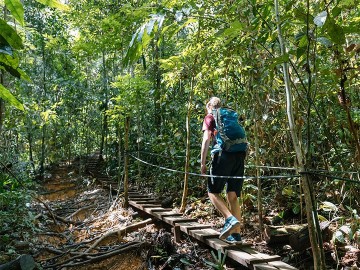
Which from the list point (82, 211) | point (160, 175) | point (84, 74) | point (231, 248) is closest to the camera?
point (231, 248)

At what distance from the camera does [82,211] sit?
8.05 m

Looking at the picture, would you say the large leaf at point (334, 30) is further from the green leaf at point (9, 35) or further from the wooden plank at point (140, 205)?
the wooden plank at point (140, 205)

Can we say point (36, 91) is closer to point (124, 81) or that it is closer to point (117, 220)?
point (124, 81)

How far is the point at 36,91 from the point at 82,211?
24.4 feet

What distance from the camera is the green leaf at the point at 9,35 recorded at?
3.75ft

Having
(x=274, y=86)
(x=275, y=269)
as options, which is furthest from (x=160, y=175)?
(x=275, y=269)

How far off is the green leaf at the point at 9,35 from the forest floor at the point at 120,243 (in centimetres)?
321

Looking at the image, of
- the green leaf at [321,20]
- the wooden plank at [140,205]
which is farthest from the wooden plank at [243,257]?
the wooden plank at [140,205]

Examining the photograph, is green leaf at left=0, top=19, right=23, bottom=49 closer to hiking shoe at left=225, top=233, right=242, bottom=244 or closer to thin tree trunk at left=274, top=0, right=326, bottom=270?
thin tree trunk at left=274, top=0, right=326, bottom=270

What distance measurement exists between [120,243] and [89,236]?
0.86 m

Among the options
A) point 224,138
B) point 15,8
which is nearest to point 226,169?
point 224,138

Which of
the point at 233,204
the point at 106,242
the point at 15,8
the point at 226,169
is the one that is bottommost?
the point at 106,242

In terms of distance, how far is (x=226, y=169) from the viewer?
14.4 ft

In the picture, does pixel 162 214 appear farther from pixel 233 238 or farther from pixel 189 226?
pixel 233 238
